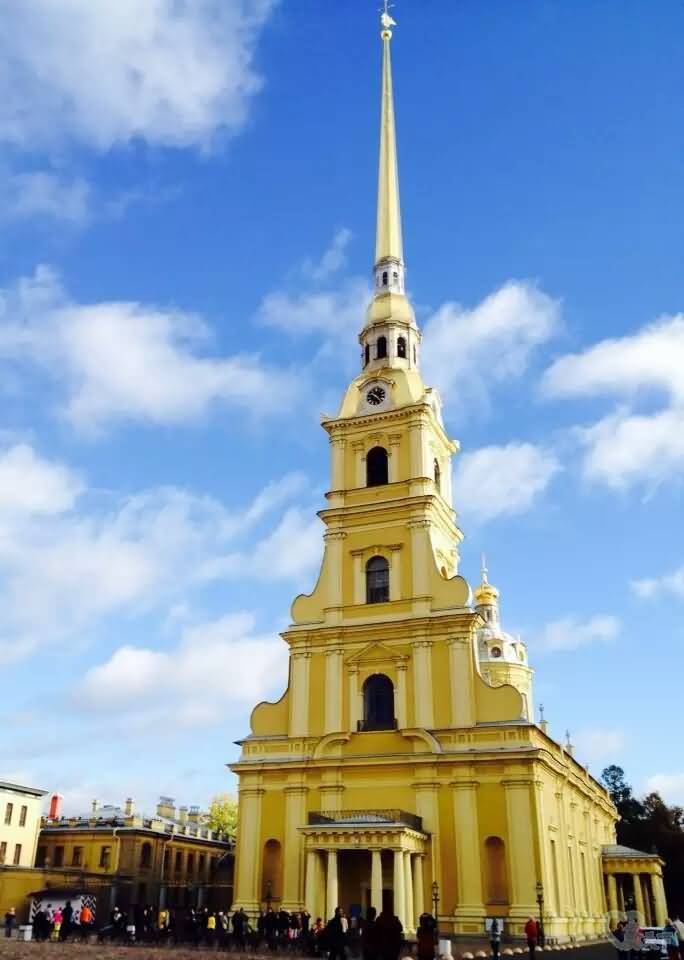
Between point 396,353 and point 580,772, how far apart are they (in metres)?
25.1

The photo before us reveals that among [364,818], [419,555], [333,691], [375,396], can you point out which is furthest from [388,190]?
[364,818]

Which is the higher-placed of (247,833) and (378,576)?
(378,576)

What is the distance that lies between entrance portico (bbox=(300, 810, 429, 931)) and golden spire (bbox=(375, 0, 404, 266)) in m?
31.4

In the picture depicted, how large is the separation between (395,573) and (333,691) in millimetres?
5920

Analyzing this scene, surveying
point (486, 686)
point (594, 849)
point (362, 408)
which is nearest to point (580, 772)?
point (594, 849)

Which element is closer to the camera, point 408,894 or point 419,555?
point 408,894

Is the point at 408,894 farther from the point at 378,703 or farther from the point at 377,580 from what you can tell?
the point at 377,580

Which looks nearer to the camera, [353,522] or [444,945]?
[444,945]

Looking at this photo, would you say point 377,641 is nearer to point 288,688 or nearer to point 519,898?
point 288,688

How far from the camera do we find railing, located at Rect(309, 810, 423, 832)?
33.6 m

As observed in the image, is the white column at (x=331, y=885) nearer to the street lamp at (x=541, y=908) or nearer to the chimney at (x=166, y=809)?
the street lamp at (x=541, y=908)

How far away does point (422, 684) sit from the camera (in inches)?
1499

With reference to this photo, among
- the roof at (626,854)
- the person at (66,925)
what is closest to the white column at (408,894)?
the person at (66,925)

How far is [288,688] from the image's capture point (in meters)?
40.8
